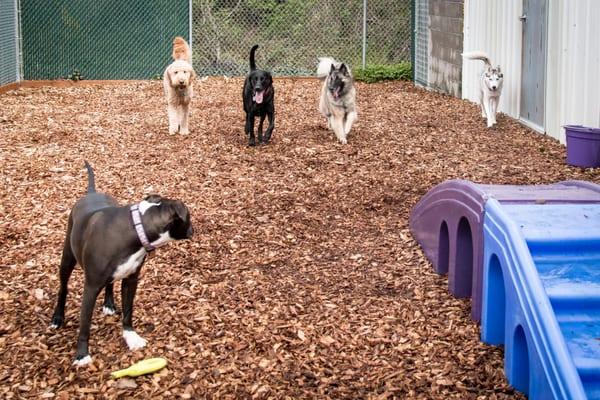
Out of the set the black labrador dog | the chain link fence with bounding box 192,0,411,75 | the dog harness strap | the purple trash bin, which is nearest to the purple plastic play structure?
the dog harness strap

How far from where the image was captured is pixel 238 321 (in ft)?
16.0

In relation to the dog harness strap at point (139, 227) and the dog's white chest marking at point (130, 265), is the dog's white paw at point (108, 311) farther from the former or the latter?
the dog harness strap at point (139, 227)

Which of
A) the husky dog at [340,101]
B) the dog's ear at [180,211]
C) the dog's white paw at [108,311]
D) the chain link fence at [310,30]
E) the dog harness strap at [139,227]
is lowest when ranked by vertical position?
the dog's white paw at [108,311]

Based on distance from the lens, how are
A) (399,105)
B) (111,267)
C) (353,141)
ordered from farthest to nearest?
(399,105) < (353,141) < (111,267)

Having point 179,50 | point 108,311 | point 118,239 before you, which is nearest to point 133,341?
point 108,311

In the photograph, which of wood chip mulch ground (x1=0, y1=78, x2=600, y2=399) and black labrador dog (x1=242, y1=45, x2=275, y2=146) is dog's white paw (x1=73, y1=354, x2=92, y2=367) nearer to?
wood chip mulch ground (x1=0, y1=78, x2=600, y2=399)

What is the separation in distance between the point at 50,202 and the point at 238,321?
3.09 metres

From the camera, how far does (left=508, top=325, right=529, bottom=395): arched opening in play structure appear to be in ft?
13.1

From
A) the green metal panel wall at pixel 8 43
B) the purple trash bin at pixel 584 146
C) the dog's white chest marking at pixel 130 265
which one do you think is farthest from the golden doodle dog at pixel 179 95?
the dog's white chest marking at pixel 130 265

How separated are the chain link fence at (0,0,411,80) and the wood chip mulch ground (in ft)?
18.2

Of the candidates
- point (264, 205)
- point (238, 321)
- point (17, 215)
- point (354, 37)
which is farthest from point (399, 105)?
point (238, 321)

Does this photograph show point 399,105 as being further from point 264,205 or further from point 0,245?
point 0,245

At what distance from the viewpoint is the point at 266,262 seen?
5855 mm

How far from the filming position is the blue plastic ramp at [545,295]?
11.5 ft
